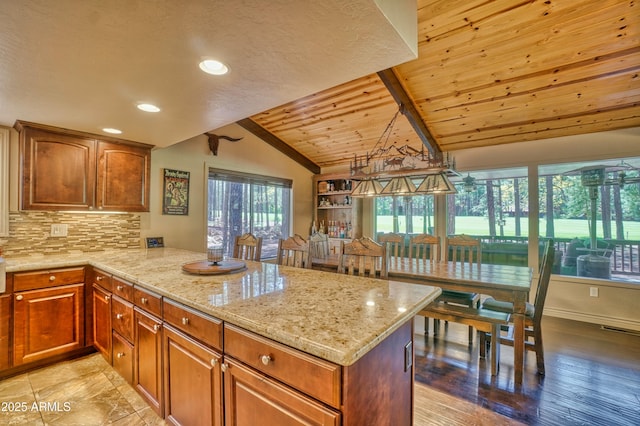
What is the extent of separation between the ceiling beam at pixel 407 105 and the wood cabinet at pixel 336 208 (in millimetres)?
1717

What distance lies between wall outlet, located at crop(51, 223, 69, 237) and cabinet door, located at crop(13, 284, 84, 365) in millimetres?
773

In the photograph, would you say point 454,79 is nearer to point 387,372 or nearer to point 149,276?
point 387,372

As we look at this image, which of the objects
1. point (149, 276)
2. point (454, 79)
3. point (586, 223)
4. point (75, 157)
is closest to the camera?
point (149, 276)

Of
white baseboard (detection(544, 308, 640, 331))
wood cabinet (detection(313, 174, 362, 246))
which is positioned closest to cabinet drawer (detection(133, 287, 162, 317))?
wood cabinet (detection(313, 174, 362, 246))

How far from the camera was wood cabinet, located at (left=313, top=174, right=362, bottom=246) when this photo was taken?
5404 mm

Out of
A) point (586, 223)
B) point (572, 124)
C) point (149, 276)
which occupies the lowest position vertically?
point (149, 276)

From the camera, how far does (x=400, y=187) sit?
311cm

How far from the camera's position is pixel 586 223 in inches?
152

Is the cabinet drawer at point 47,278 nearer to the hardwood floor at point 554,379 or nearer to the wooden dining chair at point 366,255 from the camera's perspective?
the wooden dining chair at point 366,255

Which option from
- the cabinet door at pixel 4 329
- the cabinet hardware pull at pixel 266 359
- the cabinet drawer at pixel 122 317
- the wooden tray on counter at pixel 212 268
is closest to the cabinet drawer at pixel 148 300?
the cabinet drawer at pixel 122 317

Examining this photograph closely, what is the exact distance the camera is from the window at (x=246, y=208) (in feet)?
14.1

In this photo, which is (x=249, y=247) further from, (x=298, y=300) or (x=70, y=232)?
(x=70, y=232)

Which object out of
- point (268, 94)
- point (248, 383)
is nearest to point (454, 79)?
point (268, 94)

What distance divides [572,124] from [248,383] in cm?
454
